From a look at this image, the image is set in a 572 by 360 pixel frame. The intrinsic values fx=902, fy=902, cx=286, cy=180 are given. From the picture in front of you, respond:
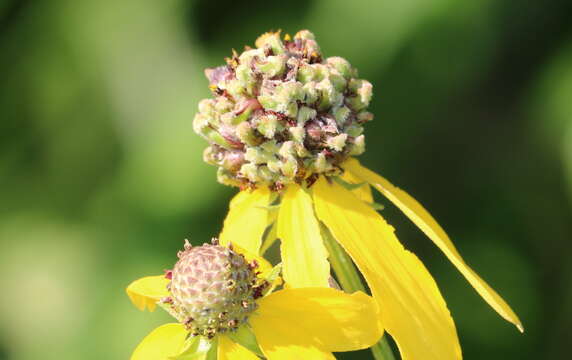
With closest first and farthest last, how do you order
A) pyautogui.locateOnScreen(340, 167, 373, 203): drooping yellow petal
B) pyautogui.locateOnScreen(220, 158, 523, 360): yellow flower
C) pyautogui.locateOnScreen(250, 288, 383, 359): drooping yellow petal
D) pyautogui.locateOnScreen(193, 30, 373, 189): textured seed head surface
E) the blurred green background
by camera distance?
pyautogui.locateOnScreen(250, 288, 383, 359): drooping yellow petal → pyautogui.locateOnScreen(220, 158, 523, 360): yellow flower → pyautogui.locateOnScreen(193, 30, 373, 189): textured seed head surface → pyautogui.locateOnScreen(340, 167, 373, 203): drooping yellow petal → the blurred green background

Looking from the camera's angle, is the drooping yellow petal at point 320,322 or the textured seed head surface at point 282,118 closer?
the drooping yellow petal at point 320,322

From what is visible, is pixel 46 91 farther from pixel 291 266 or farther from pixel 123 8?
pixel 291 266

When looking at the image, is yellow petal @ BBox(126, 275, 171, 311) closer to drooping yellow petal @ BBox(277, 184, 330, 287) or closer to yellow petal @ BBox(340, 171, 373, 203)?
drooping yellow petal @ BBox(277, 184, 330, 287)

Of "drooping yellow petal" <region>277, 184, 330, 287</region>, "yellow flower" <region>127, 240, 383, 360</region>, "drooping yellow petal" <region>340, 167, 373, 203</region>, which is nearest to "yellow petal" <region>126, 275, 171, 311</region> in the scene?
"yellow flower" <region>127, 240, 383, 360</region>

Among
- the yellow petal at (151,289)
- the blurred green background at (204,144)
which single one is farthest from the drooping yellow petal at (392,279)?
the blurred green background at (204,144)

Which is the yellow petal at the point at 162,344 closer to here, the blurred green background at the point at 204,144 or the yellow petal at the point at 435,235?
the yellow petal at the point at 435,235

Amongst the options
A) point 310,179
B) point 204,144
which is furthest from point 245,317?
point 204,144
